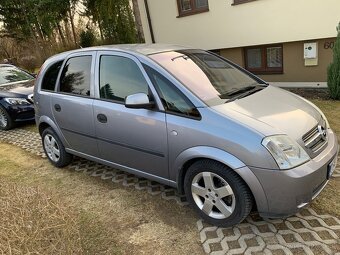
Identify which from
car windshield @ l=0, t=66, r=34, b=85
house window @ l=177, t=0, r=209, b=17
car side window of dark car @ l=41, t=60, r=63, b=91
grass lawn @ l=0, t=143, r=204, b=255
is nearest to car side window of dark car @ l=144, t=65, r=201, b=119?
grass lawn @ l=0, t=143, r=204, b=255

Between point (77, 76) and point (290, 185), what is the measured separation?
291 cm

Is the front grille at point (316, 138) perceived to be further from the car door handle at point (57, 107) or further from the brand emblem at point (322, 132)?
the car door handle at point (57, 107)

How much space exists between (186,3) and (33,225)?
358 inches

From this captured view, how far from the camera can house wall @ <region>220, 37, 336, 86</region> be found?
7945mm

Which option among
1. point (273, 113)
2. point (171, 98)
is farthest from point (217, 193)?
point (171, 98)

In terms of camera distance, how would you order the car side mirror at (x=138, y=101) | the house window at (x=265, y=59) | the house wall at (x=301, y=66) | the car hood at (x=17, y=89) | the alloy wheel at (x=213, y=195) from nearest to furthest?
the alloy wheel at (x=213, y=195) → the car side mirror at (x=138, y=101) → the car hood at (x=17, y=89) → the house wall at (x=301, y=66) → the house window at (x=265, y=59)

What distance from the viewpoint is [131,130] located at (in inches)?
137

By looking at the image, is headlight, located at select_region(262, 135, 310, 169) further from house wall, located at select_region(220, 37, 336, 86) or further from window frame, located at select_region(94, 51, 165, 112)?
house wall, located at select_region(220, 37, 336, 86)

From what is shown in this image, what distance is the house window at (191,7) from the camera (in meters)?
9.62

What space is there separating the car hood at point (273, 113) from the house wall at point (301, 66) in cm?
522

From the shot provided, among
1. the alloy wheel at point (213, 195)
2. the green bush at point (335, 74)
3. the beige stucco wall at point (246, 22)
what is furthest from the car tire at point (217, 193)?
the beige stucco wall at point (246, 22)

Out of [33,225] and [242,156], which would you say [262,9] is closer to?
[242,156]

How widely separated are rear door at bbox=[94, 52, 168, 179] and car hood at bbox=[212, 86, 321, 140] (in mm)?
706

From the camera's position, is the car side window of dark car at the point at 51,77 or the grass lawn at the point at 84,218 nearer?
the grass lawn at the point at 84,218
